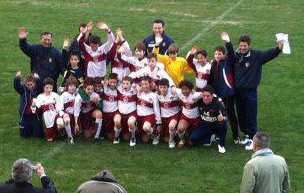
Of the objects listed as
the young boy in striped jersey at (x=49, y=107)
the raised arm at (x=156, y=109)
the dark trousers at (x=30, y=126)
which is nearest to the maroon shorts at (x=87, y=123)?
the young boy in striped jersey at (x=49, y=107)

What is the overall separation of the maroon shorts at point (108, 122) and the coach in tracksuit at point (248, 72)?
2067 mm

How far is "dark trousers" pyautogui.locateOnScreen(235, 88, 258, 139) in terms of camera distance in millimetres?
11711

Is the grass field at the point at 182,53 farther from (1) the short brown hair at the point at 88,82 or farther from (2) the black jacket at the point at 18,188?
(2) the black jacket at the point at 18,188

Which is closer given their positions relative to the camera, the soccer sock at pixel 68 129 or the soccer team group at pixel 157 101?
the soccer team group at pixel 157 101

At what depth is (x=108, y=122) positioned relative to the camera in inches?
479

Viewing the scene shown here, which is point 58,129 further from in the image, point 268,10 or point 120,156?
point 268,10

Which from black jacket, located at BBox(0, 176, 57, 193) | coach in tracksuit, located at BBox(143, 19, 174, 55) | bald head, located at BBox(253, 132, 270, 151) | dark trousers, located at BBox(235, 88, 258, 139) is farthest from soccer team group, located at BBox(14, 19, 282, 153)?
black jacket, located at BBox(0, 176, 57, 193)

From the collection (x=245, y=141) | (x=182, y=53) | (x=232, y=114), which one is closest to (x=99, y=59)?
(x=232, y=114)

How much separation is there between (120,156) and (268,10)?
12.6 metres

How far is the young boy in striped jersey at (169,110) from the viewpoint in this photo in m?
11.8

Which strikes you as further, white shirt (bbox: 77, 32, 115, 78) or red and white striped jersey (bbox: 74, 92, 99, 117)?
white shirt (bbox: 77, 32, 115, 78)

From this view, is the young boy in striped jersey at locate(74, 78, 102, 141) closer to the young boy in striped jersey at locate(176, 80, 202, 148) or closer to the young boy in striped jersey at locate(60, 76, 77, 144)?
the young boy in striped jersey at locate(60, 76, 77, 144)

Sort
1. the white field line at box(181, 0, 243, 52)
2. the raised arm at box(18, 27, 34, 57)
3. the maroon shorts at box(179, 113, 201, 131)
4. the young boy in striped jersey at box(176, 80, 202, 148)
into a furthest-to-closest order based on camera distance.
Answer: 1. the white field line at box(181, 0, 243, 52)
2. the raised arm at box(18, 27, 34, 57)
3. the maroon shorts at box(179, 113, 201, 131)
4. the young boy in striped jersey at box(176, 80, 202, 148)

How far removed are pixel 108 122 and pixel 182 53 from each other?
5.86 m
